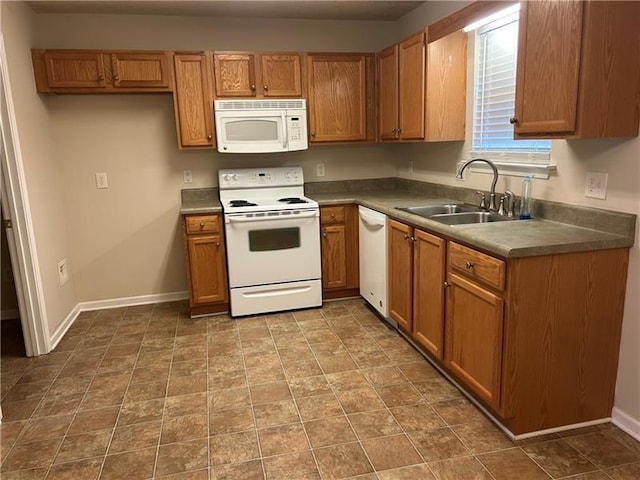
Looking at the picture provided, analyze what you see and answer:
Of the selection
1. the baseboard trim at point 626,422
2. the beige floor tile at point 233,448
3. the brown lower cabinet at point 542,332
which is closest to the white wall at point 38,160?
the beige floor tile at point 233,448

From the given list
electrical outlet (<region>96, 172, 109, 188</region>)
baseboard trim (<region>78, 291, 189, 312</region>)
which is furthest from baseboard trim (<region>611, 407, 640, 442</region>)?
electrical outlet (<region>96, 172, 109, 188</region>)

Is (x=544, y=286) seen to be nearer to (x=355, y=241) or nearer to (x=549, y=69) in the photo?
(x=549, y=69)

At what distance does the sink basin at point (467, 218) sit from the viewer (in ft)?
9.14

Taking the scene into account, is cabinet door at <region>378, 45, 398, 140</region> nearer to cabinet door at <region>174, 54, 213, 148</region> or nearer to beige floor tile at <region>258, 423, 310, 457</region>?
cabinet door at <region>174, 54, 213, 148</region>

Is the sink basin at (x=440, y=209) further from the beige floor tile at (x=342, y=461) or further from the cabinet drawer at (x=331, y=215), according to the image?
the beige floor tile at (x=342, y=461)

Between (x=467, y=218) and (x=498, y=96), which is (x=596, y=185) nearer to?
(x=467, y=218)

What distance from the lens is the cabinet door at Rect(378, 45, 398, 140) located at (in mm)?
3604

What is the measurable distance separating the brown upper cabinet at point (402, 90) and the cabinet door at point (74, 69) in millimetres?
2207

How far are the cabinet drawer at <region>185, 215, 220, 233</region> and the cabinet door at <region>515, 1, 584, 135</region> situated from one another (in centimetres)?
228

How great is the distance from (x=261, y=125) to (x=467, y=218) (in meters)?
1.82

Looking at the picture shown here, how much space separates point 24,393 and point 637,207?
10.7 feet

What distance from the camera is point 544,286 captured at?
6.42 feet

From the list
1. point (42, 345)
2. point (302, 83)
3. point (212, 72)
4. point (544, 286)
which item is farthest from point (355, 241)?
point (42, 345)

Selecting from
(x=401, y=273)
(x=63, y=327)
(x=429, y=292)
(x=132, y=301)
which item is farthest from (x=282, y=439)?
(x=132, y=301)
